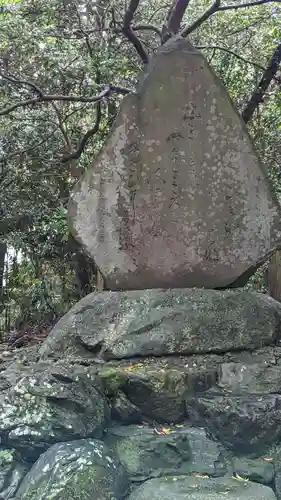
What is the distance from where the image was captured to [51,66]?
522 cm

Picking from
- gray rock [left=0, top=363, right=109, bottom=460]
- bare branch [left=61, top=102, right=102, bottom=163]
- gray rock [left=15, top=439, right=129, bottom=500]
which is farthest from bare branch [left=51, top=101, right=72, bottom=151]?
gray rock [left=15, top=439, right=129, bottom=500]

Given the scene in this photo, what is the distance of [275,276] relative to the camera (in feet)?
24.4

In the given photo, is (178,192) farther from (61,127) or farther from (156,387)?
(61,127)

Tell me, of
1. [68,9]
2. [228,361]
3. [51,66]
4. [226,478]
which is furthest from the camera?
[68,9]

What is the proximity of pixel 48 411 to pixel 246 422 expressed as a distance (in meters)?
0.95

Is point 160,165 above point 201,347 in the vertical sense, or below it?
above

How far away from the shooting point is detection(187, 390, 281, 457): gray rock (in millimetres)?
2465

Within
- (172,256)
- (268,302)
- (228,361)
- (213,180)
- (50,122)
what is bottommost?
(228,361)

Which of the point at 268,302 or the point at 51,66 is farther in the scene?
the point at 51,66

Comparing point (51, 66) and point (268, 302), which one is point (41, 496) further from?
point (51, 66)

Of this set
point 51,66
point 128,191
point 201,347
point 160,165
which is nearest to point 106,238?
point 128,191

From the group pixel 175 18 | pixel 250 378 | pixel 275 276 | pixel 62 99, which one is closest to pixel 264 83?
pixel 175 18

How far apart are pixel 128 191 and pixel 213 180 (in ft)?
1.91

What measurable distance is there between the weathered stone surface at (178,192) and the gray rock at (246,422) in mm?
1076
